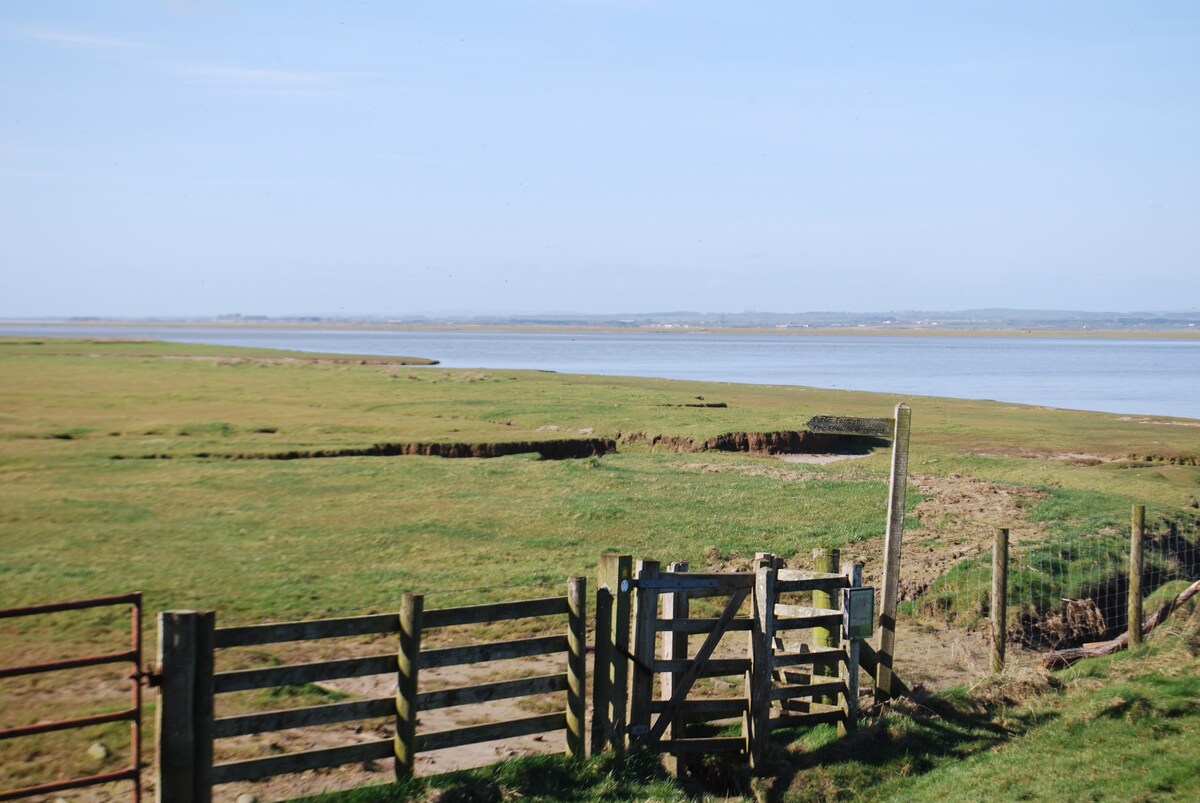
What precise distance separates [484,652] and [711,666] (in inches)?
104

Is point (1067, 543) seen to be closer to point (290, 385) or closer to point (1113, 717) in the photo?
point (1113, 717)

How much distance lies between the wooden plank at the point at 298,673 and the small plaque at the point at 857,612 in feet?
17.1

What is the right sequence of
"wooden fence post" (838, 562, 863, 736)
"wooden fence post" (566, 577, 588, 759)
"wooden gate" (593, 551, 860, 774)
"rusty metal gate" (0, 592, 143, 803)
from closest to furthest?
1. "rusty metal gate" (0, 592, 143, 803)
2. "wooden fence post" (566, 577, 588, 759)
3. "wooden gate" (593, 551, 860, 774)
4. "wooden fence post" (838, 562, 863, 736)

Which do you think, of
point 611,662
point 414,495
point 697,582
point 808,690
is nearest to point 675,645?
point 697,582

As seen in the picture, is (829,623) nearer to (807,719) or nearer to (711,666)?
(807,719)

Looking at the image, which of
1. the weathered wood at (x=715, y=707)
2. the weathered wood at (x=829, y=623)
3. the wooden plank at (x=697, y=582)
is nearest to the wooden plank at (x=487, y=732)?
the weathered wood at (x=715, y=707)

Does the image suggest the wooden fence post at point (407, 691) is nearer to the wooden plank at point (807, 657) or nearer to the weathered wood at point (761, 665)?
the weathered wood at point (761, 665)

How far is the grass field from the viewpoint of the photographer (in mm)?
17578

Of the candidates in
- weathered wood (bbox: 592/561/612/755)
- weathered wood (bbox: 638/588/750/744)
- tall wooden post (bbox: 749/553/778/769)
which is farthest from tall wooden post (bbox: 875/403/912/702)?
weathered wood (bbox: 592/561/612/755)

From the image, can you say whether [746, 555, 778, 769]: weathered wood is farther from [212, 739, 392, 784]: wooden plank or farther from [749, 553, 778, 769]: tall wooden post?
[212, 739, 392, 784]: wooden plank

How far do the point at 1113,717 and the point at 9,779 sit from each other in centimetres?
1132

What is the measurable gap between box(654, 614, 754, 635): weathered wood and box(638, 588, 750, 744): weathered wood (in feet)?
0.46

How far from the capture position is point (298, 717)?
8.80 metres

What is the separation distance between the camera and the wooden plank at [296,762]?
8.48 meters
